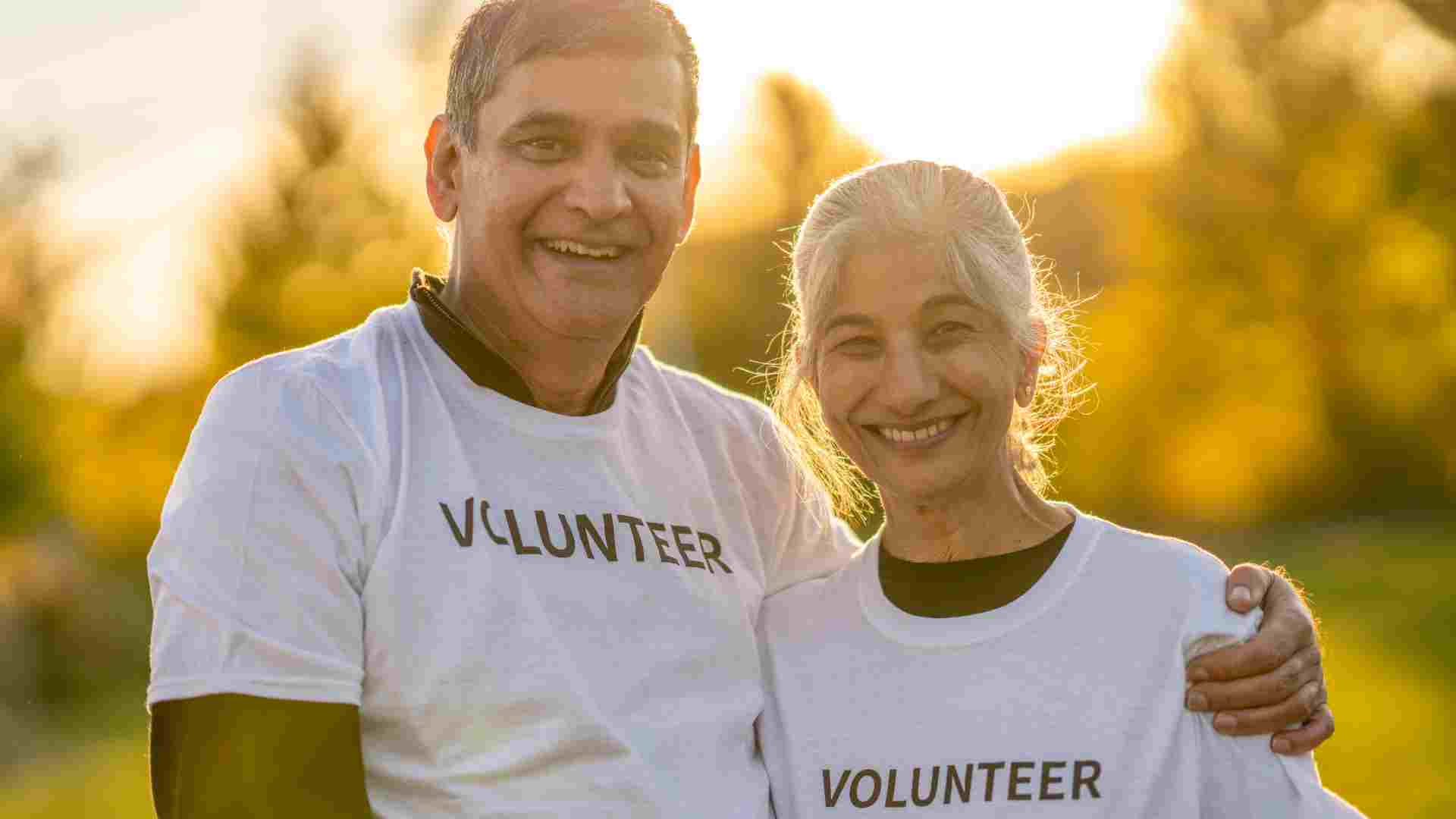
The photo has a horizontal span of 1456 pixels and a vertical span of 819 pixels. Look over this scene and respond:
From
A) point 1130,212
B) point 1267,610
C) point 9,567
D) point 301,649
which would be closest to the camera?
point 301,649

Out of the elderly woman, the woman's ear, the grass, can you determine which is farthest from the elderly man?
the grass

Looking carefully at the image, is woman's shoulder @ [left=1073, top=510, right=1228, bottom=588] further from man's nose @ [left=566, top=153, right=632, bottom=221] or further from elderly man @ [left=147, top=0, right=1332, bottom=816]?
man's nose @ [left=566, top=153, right=632, bottom=221]

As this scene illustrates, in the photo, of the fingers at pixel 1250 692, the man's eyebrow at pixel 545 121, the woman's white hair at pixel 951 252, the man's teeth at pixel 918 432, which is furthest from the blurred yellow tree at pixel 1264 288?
the fingers at pixel 1250 692

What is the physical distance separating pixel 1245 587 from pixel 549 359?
4.81ft

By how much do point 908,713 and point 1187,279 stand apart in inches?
916

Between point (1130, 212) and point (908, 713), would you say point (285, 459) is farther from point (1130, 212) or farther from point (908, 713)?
point (1130, 212)

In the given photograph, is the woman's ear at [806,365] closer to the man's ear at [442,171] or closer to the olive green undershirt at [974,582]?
the olive green undershirt at [974,582]

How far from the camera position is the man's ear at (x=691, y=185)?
351 cm

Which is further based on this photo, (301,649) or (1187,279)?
(1187,279)

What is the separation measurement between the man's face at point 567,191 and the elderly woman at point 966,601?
0.39m

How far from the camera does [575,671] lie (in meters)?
2.86

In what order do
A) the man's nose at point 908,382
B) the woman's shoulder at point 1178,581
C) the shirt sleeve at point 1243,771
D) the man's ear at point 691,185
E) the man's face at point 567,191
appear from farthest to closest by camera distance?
the man's ear at point 691,185 → the man's face at point 567,191 → the man's nose at point 908,382 → the woman's shoulder at point 1178,581 → the shirt sleeve at point 1243,771

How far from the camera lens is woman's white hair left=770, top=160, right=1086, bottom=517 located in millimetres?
3021

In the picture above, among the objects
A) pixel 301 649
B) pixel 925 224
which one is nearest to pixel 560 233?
pixel 925 224
